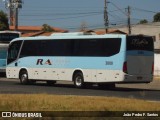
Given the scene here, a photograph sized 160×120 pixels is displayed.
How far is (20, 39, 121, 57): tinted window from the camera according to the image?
2842 cm

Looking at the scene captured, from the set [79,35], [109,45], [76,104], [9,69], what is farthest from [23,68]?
[76,104]

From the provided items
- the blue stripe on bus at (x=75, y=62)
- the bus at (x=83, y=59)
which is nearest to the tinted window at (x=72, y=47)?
the bus at (x=83, y=59)

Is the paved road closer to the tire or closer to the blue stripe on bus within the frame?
the tire

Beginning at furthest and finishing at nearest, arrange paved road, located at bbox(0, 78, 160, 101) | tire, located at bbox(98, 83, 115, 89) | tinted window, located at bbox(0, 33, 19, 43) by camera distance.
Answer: tinted window, located at bbox(0, 33, 19, 43)
tire, located at bbox(98, 83, 115, 89)
paved road, located at bbox(0, 78, 160, 101)

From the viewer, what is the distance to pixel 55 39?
31.4 m

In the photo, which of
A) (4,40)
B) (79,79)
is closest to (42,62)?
(79,79)

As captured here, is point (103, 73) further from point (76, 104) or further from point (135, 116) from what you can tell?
point (135, 116)

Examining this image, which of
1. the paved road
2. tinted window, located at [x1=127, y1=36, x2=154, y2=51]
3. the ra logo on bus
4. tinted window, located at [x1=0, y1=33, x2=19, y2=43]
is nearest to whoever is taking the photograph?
the paved road

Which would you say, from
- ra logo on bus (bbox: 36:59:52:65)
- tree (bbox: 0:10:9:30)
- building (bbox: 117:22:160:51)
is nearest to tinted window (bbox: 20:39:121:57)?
ra logo on bus (bbox: 36:59:52:65)

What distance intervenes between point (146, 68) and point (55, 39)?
225 inches

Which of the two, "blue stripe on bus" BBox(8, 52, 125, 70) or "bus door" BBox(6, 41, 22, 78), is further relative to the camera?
"bus door" BBox(6, 41, 22, 78)

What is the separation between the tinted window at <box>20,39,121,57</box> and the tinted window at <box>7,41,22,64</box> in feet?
1.60

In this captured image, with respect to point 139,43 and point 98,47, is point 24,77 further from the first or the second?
point 139,43

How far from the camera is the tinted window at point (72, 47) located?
28.4 m
